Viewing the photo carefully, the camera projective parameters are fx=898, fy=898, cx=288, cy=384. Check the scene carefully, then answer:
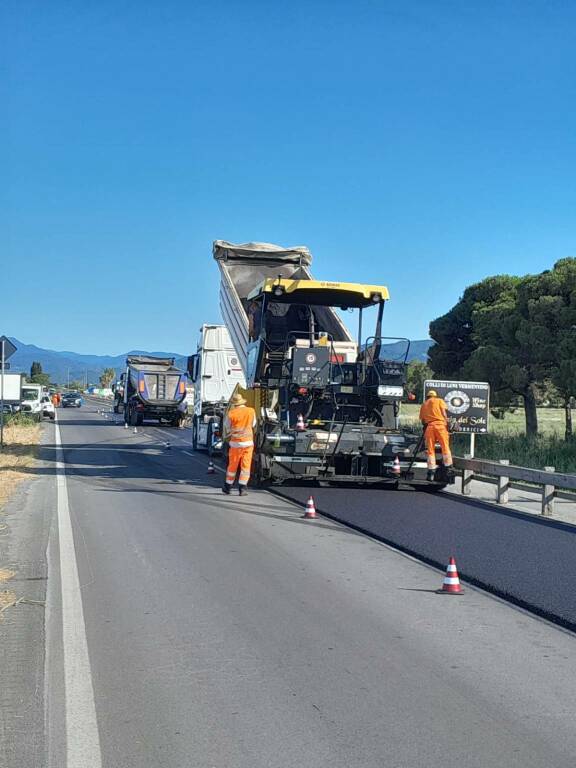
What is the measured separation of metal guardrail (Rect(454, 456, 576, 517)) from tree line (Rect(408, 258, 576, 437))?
37.1ft

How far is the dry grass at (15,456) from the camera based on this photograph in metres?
14.6

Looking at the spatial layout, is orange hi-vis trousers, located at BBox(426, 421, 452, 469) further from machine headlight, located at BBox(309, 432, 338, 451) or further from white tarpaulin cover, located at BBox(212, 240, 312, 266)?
white tarpaulin cover, located at BBox(212, 240, 312, 266)

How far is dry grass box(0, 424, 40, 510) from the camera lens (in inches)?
576

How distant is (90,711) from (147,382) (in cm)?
3225

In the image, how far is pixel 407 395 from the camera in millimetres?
15711

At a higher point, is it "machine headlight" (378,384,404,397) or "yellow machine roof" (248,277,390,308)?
"yellow machine roof" (248,277,390,308)

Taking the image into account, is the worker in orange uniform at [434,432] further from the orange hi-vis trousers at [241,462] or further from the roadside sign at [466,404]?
the orange hi-vis trousers at [241,462]

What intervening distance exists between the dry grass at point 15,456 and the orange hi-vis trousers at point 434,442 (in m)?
6.56

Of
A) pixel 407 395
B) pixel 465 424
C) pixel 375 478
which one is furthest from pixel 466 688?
pixel 465 424

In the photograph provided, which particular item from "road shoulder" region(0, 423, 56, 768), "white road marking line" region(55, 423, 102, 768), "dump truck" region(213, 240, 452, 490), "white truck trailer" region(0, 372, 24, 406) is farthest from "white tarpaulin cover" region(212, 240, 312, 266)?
"white truck trailer" region(0, 372, 24, 406)

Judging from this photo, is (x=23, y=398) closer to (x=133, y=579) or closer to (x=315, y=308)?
(x=315, y=308)

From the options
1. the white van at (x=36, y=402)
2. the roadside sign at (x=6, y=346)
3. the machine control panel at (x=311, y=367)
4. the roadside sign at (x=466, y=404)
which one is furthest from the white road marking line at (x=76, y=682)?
the white van at (x=36, y=402)

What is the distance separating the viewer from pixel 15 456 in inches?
792

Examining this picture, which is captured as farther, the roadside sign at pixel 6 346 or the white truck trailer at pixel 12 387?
the white truck trailer at pixel 12 387
